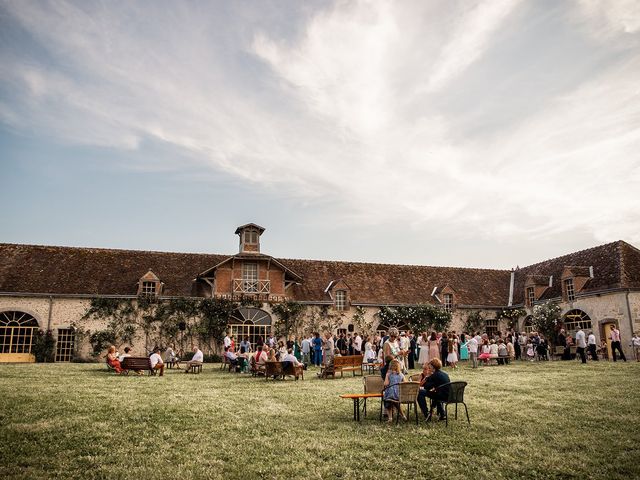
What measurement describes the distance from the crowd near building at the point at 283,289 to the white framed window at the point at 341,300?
63mm

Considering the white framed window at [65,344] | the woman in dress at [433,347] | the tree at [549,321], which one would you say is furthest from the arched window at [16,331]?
the tree at [549,321]

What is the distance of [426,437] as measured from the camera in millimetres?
8594

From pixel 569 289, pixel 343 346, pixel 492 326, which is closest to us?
pixel 343 346

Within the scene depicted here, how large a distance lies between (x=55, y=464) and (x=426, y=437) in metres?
5.75

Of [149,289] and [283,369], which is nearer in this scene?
[283,369]

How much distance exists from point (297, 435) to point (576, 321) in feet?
76.4

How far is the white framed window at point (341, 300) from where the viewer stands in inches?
1181

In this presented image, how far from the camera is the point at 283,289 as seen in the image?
1149 inches

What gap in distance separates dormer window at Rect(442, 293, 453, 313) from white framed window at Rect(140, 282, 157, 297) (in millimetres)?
17353

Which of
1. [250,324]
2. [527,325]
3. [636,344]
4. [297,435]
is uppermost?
[250,324]

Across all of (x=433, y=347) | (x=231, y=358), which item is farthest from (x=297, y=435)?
(x=231, y=358)

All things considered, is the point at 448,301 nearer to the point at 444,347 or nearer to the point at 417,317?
the point at 417,317

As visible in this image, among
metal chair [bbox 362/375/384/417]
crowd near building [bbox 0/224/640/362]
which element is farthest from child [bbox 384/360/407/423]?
crowd near building [bbox 0/224/640/362]

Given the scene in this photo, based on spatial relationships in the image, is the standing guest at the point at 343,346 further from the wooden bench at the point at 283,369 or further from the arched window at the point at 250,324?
the arched window at the point at 250,324
